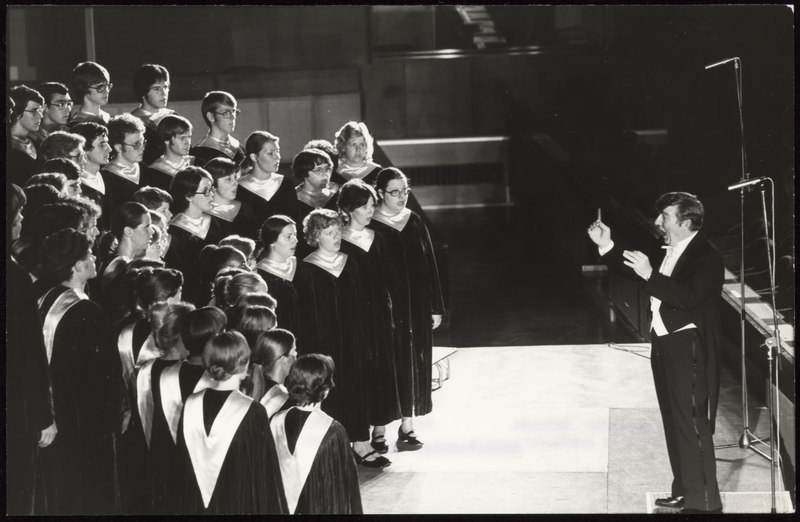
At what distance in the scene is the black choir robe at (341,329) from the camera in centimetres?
572

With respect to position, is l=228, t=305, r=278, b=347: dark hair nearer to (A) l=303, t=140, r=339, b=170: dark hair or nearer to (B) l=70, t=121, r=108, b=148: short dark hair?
(A) l=303, t=140, r=339, b=170: dark hair

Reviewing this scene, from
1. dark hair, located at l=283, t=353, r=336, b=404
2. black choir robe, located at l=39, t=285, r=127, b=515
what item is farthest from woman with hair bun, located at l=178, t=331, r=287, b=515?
black choir robe, located at l=39, t=285, r=127, b=515

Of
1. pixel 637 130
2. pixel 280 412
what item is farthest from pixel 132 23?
pixel 637 130

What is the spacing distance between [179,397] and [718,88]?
322 centimetres

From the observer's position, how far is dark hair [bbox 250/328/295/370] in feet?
16.2

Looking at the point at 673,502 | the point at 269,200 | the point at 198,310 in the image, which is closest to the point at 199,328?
the point at 198,310

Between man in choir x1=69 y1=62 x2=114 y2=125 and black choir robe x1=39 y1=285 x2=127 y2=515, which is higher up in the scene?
man in choir x1=69 y1=62 x2=114 y2=125

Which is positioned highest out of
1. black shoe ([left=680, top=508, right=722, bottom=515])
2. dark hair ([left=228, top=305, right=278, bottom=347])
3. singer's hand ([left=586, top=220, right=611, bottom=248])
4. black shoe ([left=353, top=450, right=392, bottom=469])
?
singer's hand ([left=586, top=220, right=611, bottom=248])

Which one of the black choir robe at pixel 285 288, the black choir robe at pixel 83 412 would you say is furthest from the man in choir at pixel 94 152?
the black choir robe at pixel 285 288

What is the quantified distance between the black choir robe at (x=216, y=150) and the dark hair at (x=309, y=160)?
1.02ft

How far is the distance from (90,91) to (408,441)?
237cm

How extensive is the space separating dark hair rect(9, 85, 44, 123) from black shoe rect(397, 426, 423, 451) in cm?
244

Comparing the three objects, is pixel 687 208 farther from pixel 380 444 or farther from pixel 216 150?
pixel 216 150

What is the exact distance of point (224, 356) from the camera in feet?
15.4
